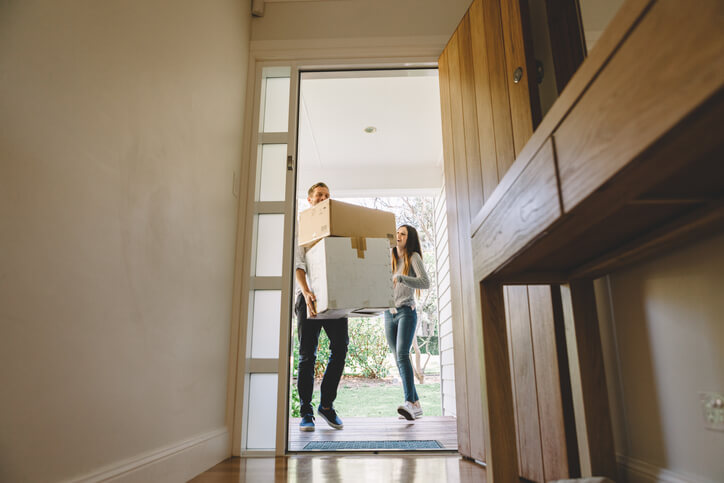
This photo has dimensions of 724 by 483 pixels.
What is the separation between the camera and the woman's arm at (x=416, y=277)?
123 inches

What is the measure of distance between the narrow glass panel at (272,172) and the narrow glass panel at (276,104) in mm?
112

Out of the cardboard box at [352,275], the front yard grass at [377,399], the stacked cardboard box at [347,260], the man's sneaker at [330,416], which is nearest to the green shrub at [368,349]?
the front yard grass at [377,399]

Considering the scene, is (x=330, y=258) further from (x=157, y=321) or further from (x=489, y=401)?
(x=489, y=401)

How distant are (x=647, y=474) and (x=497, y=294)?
0.59 meters

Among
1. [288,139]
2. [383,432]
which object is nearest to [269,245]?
[288,139]

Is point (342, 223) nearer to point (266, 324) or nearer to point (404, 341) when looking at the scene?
point (266, 324)

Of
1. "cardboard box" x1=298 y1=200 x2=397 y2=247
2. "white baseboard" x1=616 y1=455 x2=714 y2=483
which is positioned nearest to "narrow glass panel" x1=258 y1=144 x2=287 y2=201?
Answer: "cardboard box" x1=298 y1=200 x2=397 y2=247

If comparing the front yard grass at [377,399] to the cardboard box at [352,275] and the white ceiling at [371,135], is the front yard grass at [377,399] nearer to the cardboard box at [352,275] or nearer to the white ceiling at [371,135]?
the white ceiling at [371,135]

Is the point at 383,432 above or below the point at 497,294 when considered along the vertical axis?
below

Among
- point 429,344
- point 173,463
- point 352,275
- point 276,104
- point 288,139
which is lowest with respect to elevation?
point 173,463

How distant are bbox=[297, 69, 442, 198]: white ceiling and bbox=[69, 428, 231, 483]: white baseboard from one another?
190 centimetres

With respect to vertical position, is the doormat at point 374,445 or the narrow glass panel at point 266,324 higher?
the narrow glass panel at point 266,324

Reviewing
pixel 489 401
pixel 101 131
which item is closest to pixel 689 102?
pixel 489 401

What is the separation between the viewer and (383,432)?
282 cm
